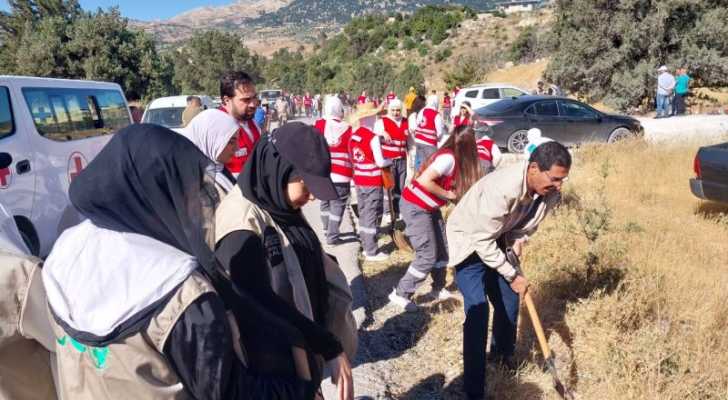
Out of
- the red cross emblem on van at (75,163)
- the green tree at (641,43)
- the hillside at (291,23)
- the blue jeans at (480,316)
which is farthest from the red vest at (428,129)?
the hillside at (291,23)

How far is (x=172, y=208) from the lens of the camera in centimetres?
124

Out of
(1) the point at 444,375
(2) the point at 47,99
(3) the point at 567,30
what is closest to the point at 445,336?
(1) the point at 444,375

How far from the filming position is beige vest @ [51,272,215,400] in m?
1.09

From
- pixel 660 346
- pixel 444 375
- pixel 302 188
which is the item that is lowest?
pixel 444 375

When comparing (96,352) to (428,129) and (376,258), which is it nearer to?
(376,258)

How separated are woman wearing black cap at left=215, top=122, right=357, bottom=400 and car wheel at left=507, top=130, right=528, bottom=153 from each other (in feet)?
38.3

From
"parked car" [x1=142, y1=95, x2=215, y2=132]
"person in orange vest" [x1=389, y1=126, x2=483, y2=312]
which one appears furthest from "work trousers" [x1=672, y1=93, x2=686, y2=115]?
"person in orange vest" [x1=389, y1=126, x2=483, y2=312]

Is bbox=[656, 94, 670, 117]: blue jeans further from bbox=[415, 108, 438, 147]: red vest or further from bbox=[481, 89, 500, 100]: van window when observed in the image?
bbox=[415, 108, 438, 147]: red vest

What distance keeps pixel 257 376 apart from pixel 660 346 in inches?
105

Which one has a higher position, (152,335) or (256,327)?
(152,335)

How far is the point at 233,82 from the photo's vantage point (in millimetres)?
4109

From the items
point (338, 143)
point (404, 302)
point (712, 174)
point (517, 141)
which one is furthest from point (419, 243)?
point (517, 141)

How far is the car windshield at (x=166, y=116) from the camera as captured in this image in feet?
40.4

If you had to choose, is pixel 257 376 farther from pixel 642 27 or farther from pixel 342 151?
pixel 642 27
